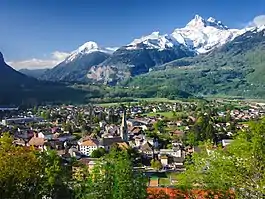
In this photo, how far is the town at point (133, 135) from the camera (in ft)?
143

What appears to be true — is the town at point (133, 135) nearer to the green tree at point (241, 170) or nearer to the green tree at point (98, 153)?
the green tree at point (98, 153)

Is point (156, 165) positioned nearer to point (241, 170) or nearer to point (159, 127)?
point (159, 127)

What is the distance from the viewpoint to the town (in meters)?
43.6

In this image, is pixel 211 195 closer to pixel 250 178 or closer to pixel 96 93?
pixel 250 178

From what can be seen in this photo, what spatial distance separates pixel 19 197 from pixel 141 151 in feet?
116

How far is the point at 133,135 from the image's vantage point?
207 feet

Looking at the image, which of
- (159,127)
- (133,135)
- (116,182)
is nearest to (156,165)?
(133,135)

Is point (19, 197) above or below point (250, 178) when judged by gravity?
below

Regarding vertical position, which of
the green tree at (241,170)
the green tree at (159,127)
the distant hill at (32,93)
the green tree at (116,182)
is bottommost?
the green tree at (159,127)

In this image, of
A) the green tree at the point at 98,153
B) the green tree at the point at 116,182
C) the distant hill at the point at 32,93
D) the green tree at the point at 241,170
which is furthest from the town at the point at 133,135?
the green tree at the point at 241,170

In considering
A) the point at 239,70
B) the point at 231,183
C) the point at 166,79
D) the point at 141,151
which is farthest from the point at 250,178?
the point at 239,70

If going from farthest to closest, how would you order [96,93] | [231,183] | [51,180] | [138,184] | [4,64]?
[4,64] < [96,93] < [51,180] < [138,184] < [231,183]

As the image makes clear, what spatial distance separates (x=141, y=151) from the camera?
49.0 meters

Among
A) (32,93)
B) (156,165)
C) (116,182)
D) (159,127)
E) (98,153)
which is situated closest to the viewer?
(116,182)
